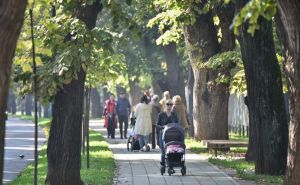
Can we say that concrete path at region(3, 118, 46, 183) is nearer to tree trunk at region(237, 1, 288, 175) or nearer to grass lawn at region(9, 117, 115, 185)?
grass lawn at region(9, 117, 115, 185)

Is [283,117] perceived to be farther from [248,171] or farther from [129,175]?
[129,175]

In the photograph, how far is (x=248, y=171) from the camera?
728 inches

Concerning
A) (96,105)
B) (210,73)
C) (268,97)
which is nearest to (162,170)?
(268,97)

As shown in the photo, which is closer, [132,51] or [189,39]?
[189,39]

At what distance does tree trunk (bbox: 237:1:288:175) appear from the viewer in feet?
57.0

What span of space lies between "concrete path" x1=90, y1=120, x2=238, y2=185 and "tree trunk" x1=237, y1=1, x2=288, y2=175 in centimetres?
103

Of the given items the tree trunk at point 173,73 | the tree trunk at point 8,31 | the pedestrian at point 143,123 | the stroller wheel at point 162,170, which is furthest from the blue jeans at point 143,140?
the tree trunk at point 8,31

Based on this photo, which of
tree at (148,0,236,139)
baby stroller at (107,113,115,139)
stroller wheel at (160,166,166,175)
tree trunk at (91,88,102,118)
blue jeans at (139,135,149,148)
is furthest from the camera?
tree trunk at (91,88,102,118)

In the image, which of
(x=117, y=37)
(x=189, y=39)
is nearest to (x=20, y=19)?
(x=117, y=37)

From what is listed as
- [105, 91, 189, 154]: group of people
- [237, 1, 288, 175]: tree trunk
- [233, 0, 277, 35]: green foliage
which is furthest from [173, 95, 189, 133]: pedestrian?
[233, 0, 277, 35]: green foliage

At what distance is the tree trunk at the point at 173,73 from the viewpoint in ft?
130

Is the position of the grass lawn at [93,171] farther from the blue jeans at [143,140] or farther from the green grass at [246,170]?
the green grass at [246,170]

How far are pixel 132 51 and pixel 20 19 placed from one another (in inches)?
1566

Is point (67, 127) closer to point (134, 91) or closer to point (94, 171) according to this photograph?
point (94, 171)
